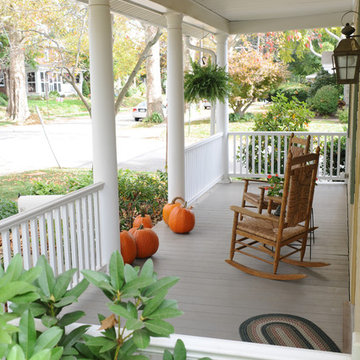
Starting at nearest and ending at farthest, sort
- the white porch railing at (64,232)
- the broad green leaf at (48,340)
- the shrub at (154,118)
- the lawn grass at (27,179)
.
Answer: the broad green leaf at (48,340) → the white porch railing at (64,232) → the lawn grass at (27,179) → the shrub at (154,118)

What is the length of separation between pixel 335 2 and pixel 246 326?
4718 mm

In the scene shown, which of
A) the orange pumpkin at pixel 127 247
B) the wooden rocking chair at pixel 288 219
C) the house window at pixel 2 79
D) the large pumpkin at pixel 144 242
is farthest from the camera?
the house window at pixel 2 79

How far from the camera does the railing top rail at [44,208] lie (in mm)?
2969

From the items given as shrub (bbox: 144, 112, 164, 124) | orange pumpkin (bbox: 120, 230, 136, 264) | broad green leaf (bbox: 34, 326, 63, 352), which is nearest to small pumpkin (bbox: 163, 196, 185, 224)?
orange pumpkin (bbox: 120, 230, 136, 264)

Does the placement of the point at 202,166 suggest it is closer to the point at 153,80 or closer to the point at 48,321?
the point at 153,80

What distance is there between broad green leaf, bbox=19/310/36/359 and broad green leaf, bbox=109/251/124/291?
0.26m

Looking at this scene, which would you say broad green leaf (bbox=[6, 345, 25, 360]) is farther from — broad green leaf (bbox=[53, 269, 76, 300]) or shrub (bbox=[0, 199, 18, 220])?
shrub (bbox=[0, 199, 18, 220])

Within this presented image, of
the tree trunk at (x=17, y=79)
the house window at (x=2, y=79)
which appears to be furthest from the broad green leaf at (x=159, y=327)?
the house window at (x=2, y=79)

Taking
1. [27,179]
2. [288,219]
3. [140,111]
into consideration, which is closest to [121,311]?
[288,219]

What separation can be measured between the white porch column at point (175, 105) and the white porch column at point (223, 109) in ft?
6.09

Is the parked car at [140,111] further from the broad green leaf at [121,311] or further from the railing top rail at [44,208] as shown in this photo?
the broad green leaf at [121,311]

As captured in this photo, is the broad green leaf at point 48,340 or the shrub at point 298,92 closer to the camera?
the broad green leaf at point 48,340

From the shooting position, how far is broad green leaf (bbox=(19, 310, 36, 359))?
4.33 feet

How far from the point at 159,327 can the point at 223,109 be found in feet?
23.8
